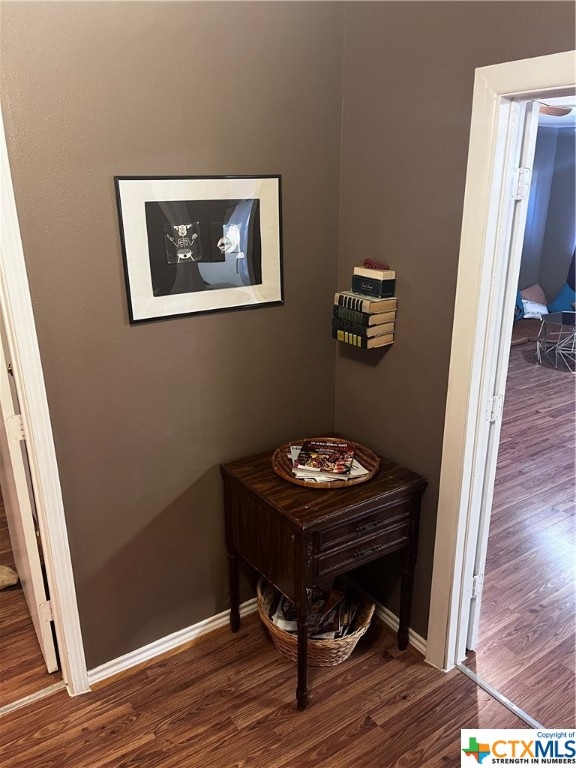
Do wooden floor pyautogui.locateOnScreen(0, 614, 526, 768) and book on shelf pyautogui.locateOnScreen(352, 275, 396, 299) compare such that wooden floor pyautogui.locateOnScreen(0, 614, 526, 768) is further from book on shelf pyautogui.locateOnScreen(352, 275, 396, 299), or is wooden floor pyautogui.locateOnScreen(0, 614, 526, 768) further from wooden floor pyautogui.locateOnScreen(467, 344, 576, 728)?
book on shelf pyautogui.locateOnScreen(352, 275, 396, 299)

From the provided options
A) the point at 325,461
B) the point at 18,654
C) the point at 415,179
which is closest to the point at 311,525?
the point at 325,461

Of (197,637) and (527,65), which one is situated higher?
(527,65)

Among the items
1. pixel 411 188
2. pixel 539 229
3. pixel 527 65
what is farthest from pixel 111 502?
pixel 539 229

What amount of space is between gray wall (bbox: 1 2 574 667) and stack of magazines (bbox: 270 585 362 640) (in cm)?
20

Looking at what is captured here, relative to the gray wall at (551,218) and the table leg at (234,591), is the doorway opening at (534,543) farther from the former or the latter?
the table leg at (234,591)

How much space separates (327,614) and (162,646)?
0.65 meters

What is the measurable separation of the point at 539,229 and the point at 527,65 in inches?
244

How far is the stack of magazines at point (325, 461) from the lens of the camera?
217 centimetres

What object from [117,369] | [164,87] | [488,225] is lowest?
[117,369]

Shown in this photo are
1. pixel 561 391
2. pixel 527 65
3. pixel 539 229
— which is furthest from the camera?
pixel 539 229

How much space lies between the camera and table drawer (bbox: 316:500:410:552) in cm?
201

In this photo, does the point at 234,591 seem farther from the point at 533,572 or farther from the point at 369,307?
the point at 533,572

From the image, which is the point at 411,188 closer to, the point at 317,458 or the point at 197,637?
the point at 317,458

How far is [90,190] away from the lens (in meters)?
1.84
